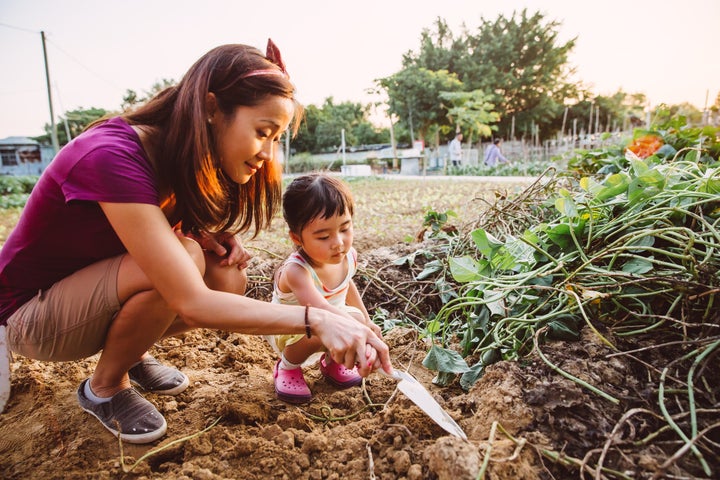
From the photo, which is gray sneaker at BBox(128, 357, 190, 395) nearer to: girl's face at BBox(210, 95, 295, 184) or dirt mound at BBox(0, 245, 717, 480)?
dirt mound at BBox(0, 245, 717, 480)

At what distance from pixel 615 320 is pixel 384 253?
1415mm

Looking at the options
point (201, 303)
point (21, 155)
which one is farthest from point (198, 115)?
point (21, 155)

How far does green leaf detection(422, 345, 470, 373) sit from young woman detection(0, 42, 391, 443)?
13.5 inches

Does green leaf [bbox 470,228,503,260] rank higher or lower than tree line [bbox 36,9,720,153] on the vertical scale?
lower

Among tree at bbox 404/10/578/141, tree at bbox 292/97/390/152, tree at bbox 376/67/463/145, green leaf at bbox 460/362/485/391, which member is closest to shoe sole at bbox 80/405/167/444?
green leaf at bbox 460/362/485/391

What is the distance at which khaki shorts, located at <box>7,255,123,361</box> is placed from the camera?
117 cm

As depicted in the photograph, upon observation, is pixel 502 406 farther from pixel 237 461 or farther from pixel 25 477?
pixel 25 477

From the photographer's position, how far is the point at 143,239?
0.95m

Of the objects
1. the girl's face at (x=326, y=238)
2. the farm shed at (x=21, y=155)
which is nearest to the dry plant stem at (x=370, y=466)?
the girl's face at (x=326, y=238)

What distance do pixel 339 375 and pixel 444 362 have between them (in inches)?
15.6

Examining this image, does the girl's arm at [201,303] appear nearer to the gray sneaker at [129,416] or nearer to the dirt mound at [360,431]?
the dirt mound at [360,431]

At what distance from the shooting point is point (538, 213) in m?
2.07

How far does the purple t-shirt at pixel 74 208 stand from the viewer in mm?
977

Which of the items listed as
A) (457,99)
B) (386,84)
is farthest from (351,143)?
Result: (457,99)
